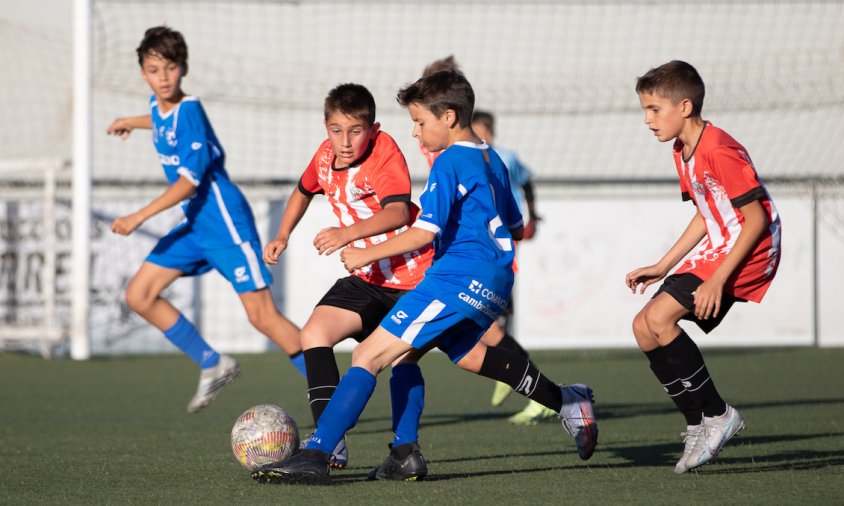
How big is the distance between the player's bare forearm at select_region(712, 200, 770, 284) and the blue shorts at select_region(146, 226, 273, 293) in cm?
296

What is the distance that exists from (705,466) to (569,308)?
7904 mm

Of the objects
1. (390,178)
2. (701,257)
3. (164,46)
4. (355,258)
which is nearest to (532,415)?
(701,257)

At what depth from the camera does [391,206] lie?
15.1 ft

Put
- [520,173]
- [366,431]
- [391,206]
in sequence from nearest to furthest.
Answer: [391,206] < [366,431] < [520,173]

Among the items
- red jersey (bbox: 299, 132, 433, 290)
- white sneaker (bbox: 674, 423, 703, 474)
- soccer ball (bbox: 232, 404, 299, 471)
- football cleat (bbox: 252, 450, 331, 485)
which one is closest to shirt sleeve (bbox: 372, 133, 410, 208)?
red jersey (bbox: 299, 132, 433, 290)

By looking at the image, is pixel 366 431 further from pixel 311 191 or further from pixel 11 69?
pixel 11 69

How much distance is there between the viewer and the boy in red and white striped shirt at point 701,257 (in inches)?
173

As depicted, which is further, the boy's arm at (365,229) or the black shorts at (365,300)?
the black shorts at (365,300)

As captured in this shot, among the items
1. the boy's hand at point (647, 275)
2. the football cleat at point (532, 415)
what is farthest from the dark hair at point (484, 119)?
the boy's hand at point (647, 275)

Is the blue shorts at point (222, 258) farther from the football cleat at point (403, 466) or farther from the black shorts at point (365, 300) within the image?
the football cleat at point (403, 466)

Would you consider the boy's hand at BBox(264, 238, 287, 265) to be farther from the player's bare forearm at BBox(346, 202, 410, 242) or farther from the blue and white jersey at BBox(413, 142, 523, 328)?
the blue and white jersey at BBox(413, 142, 523, 328)

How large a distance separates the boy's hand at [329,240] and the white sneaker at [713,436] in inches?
61.7

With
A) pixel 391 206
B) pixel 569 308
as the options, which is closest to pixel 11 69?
pixel 569 308

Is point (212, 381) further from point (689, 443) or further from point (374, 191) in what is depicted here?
point (689, 443)
